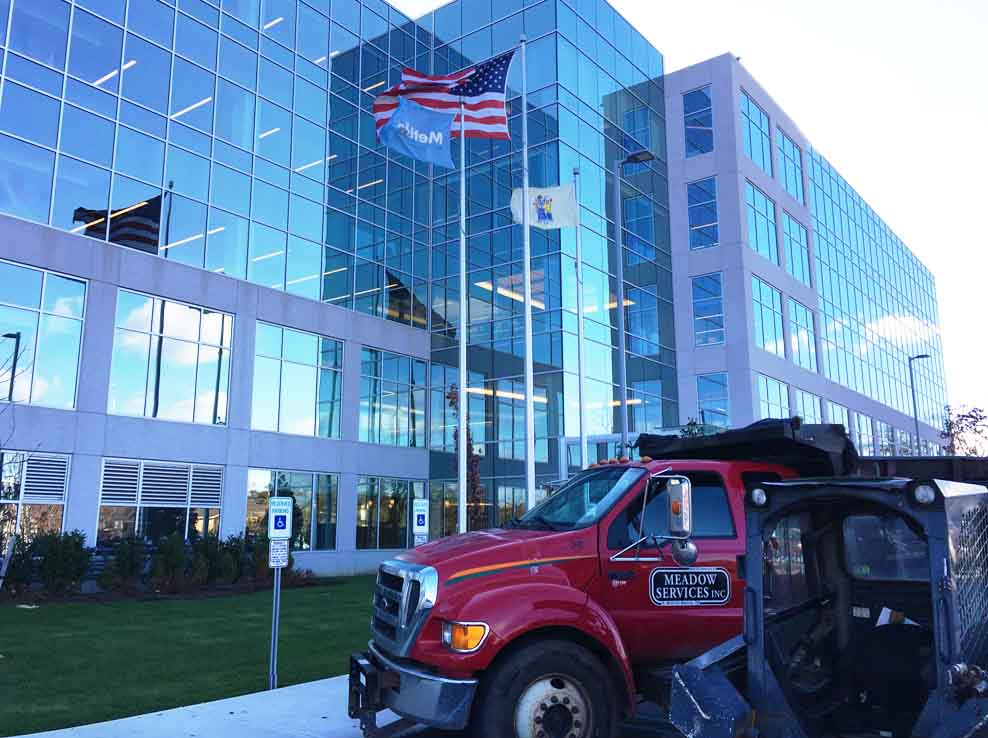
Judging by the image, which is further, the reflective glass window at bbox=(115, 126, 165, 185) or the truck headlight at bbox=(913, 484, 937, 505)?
the reflective glass window at bbox=(115, 126, 165, 185)

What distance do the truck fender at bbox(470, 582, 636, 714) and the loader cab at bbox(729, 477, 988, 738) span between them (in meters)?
0.99

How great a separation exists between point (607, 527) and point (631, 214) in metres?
29.9

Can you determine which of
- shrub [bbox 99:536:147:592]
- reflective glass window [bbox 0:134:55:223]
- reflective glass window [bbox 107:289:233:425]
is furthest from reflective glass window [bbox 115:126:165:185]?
shrub [bbox 99:536:147:592]

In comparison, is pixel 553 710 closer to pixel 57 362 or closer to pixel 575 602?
pixel 575 602

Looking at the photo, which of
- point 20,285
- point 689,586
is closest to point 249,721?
point 689,586

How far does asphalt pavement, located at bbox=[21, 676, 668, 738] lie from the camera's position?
6.93m

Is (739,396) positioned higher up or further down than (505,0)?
further down

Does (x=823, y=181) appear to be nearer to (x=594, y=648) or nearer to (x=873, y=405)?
(x=873, y=405)

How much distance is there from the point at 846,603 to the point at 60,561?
19.1 m

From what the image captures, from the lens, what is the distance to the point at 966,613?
4.29 meters

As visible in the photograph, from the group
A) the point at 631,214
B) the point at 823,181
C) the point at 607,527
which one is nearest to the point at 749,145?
the point at 631,214

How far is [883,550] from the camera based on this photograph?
5281 millimetres

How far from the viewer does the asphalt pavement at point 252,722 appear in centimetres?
693

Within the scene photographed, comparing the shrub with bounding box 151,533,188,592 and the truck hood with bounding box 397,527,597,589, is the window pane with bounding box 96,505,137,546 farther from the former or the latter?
the truck hood with bounding box 397,527,597,589
